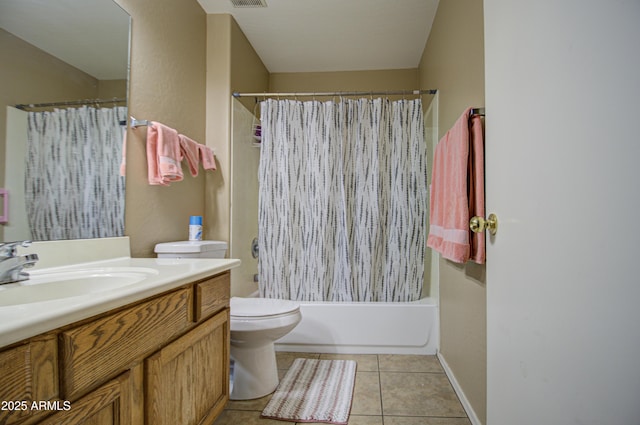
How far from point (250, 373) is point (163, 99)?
5.38ft

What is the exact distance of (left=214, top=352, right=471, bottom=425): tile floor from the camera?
1.51 m

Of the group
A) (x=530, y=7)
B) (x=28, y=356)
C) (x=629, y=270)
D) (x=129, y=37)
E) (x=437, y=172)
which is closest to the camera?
(x=629, y=270)

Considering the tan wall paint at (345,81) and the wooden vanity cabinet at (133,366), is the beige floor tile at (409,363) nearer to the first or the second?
the wooden vanity cabinet at (133,366)

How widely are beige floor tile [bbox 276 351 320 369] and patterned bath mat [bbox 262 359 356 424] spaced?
0.16 feet

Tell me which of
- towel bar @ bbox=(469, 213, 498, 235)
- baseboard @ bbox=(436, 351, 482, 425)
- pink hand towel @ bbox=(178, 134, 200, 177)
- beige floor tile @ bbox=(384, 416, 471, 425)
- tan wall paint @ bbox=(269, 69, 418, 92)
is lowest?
beige floor tile @ bbox=(384, 416, 471, 425)

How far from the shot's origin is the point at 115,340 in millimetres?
738

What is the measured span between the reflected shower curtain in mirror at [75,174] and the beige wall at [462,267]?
1.51 meters

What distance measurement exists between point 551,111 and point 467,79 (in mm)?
1115

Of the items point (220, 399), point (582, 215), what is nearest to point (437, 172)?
point (582, 215)

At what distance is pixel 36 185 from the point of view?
108 centimetres

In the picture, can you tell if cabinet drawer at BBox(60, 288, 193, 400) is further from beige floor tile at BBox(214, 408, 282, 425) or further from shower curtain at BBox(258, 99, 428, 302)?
shower curtain at BBox(258, 99, 428, 302)

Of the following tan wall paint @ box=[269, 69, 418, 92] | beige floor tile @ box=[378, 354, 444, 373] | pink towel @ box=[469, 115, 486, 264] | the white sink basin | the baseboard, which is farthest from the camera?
tan wall paint @ box=[269, 69, 418, 92]

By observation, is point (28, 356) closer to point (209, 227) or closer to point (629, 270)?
point (629, 270)

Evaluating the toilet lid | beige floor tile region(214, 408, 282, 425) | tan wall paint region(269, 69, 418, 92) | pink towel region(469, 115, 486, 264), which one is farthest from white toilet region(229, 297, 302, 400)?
tan wall paint region(269, 69, 418, 92)
